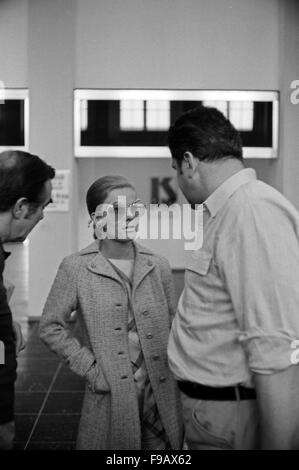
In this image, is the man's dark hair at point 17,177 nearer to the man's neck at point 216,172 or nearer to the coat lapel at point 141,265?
the man's neck at point 216,172

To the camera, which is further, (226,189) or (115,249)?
(115,249)

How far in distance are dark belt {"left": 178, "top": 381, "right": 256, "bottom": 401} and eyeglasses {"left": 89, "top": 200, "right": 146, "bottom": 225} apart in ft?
2.13

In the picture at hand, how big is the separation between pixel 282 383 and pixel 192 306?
268mm

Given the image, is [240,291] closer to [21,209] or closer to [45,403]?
[21,209]

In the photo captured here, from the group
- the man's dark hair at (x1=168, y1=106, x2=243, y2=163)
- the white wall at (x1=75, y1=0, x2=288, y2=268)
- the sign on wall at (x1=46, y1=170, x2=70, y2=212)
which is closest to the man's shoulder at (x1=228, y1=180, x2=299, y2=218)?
the man's dark hair at (x1=168, y1=106, x2=243, y2=163)

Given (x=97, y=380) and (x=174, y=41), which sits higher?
(x=174, y=41)

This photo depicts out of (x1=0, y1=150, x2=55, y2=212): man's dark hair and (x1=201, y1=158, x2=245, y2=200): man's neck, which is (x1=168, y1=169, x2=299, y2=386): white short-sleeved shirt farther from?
(x1=0, y1=150, x2=55, y2=212): man's dark hair

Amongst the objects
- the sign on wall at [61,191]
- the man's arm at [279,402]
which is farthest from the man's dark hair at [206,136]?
the sign on wall at [61,191]

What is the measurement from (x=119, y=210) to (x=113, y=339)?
1.31ft

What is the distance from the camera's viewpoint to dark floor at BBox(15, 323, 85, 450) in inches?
129

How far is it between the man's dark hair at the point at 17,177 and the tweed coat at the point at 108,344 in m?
0.48

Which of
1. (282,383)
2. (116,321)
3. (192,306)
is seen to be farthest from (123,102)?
(282,383)

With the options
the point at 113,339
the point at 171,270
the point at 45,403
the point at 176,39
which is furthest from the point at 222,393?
the point at 45,403

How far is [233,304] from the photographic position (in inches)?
50.0
